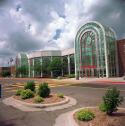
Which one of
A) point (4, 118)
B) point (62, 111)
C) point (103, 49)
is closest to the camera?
point (4, 118)

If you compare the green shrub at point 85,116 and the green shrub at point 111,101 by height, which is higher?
the green shrub at point 111,101

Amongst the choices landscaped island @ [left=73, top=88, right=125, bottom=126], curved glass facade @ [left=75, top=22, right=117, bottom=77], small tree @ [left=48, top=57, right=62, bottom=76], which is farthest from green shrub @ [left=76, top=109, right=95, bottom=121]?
small tree @ [left=48, top=57, right=62, bottom=76]

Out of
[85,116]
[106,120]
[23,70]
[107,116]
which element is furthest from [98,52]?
[23,70]

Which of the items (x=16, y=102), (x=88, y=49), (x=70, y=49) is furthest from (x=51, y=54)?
(x=16, y=102)

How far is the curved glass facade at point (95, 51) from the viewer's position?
2067 inches

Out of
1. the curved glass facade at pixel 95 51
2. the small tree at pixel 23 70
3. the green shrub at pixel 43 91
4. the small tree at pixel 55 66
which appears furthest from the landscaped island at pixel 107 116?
the small tree at pixel 23 70

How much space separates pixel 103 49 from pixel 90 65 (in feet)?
19.5

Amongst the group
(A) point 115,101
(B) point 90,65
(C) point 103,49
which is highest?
(C) point 103,49

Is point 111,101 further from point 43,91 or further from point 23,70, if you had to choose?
point 23,70

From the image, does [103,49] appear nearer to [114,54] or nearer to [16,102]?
[114,54]

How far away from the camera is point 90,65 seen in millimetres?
55281

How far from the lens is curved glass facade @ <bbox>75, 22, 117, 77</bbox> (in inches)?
2067

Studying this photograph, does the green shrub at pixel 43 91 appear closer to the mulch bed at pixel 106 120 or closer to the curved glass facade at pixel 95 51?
the mulch bed at pixel 106 120

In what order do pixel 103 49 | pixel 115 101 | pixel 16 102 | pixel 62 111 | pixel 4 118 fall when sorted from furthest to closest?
pixel 103 49, pixel 16 102, pixel 62 111, pixel 4 118, pixel 115 101
